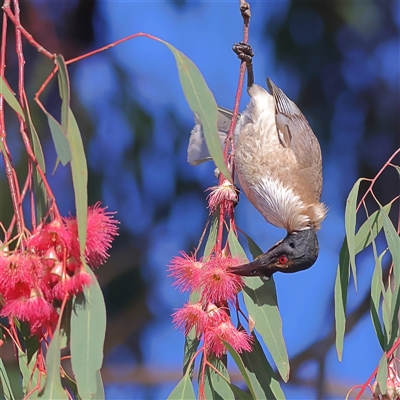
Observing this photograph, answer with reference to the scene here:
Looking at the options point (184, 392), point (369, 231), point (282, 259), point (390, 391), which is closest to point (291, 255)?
point (282, 259)

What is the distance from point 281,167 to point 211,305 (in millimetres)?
922

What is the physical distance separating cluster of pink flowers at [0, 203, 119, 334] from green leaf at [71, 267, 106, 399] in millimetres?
38

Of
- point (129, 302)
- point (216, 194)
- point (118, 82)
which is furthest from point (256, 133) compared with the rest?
point (129, 302)

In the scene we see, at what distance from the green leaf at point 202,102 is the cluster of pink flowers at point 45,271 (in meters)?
0.24

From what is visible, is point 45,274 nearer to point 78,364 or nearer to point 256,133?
point 78,364

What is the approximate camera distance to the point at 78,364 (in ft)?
3.38

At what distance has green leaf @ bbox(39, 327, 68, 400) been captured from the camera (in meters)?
0.99

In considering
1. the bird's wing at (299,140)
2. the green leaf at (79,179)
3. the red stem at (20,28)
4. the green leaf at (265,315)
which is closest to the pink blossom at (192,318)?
the green leaf at (265,315)

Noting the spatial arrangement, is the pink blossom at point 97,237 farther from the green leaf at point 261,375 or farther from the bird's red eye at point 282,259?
the bird's red eye at point 282,259

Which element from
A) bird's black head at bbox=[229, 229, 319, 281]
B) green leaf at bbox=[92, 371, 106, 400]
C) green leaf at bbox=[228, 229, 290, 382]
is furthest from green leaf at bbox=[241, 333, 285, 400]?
green leaf at bbox=[92, 371, 106, 400]

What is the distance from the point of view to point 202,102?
1.03 meters

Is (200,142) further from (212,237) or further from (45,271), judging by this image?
(45,271)

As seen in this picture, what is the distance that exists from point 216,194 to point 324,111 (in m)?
1.75

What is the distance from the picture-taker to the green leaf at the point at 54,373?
99 centimetres
